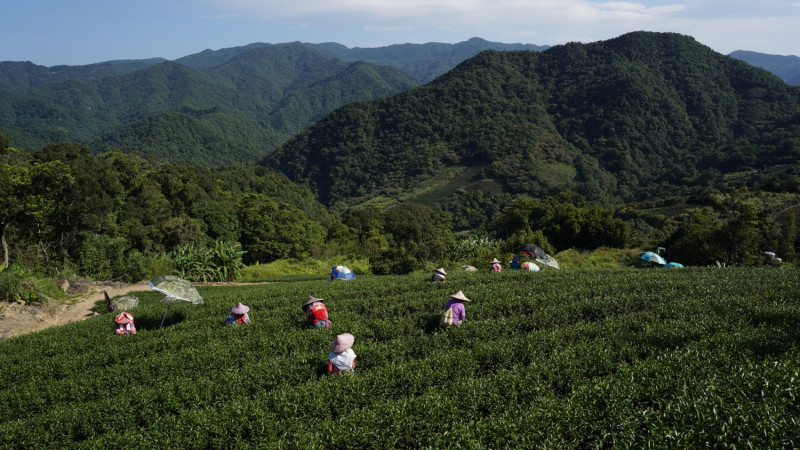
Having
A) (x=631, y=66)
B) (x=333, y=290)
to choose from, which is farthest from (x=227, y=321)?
(x=631, y=66)

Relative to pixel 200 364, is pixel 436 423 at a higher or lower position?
higher

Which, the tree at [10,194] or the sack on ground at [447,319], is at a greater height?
the tree at [10,194]

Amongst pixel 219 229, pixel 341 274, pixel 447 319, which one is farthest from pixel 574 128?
pixel 447 319

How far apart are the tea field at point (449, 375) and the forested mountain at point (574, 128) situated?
105 m

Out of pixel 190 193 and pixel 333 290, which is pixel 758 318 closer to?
pixel 333 290

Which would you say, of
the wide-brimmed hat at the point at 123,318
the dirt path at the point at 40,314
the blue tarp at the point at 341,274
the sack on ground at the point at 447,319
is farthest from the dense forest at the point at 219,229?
the sack on ground at the point at 447,319

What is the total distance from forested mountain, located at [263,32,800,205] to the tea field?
346ft

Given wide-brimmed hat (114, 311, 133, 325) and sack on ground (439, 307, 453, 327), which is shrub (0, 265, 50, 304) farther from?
sack on ground (439, 307, 453, 327)

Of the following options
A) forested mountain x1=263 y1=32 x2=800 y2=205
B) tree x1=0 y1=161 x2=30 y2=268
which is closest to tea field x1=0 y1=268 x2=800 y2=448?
tree x1=0 y1=161 x2=30 y2=268

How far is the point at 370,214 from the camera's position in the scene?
61156 mm

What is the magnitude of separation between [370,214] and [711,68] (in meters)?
155

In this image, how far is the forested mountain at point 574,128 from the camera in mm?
121062

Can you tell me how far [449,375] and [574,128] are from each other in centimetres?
15297

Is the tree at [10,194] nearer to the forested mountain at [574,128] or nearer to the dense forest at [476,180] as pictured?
the dense forest at [476,180]
